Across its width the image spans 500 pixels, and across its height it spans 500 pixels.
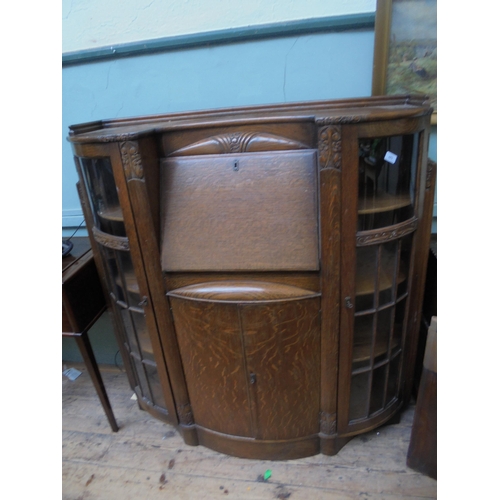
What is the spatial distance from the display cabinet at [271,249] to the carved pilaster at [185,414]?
0.17 ft

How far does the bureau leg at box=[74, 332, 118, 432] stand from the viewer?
1.38 meters

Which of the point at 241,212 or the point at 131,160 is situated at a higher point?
the point at 131,160

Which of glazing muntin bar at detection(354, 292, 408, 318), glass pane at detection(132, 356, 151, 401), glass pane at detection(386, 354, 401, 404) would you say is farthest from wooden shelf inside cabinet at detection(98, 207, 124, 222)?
Result: glass pane at detection(386, 354, 401, 404)

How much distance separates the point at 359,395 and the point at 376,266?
1.77ft

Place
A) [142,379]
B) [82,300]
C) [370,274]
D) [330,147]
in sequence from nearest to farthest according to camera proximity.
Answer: [330,147] → [370,274] → [82,300] → [142,379]

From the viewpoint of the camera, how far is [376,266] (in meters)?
1.13

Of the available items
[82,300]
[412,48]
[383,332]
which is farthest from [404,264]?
[82,300]

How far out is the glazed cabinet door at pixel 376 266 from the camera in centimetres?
101

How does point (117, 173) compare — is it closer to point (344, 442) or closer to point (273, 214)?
point (273, 214)

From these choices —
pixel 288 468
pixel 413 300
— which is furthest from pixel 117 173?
pixel 288 468

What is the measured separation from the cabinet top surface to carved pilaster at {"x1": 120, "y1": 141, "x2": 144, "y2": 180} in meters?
0.02

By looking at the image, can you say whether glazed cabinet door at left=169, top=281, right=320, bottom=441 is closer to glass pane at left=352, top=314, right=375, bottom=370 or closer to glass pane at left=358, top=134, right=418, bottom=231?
glass pane at left=352, top=314, right=375, bottom=370

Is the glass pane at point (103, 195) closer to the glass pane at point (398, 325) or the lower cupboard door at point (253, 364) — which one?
the lower cupboard door at point (253, 364)

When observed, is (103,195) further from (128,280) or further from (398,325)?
(398,325)
